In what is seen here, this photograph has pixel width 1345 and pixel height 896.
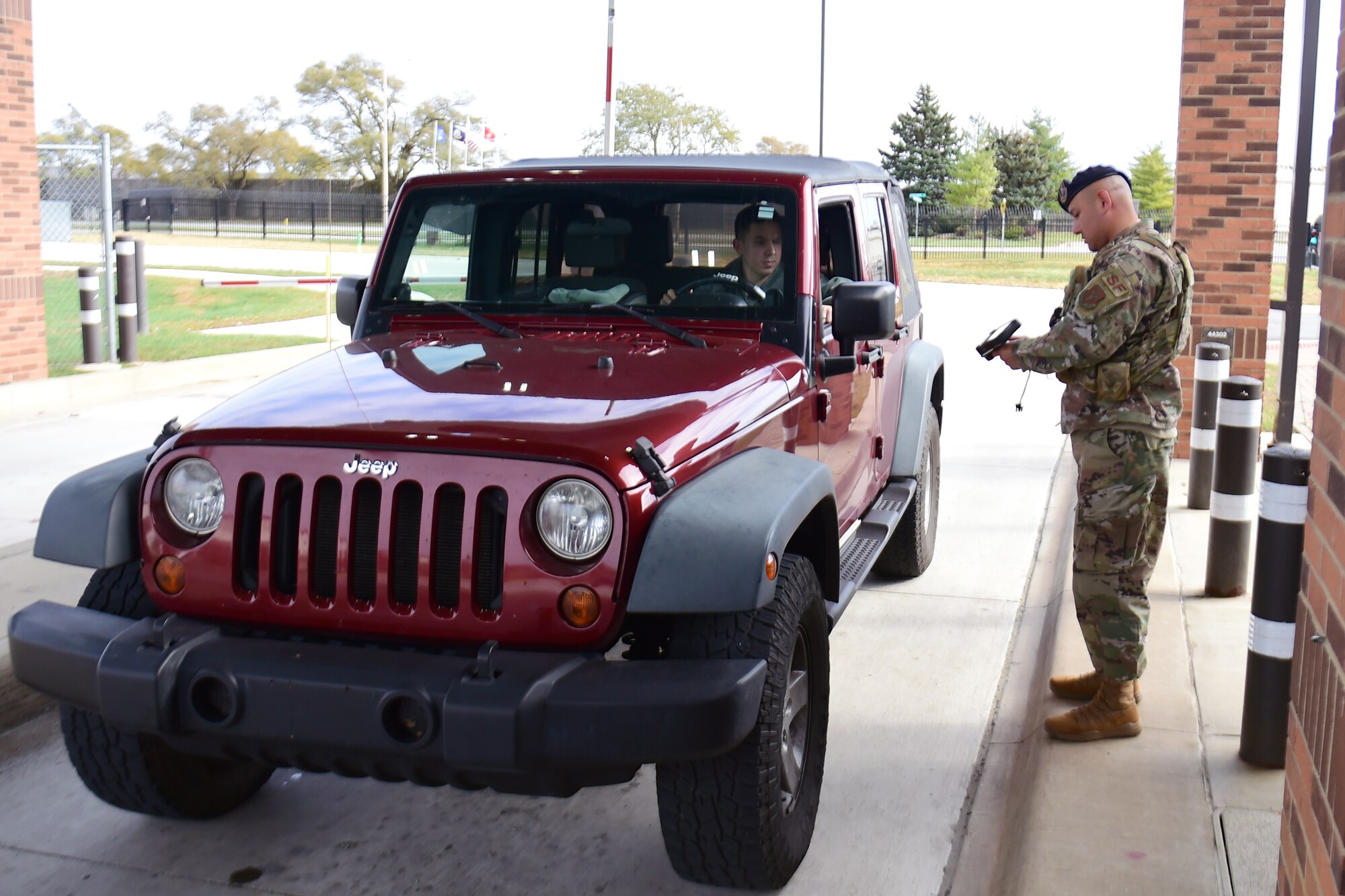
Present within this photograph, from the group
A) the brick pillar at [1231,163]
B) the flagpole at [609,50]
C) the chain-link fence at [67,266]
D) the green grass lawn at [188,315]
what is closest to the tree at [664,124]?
the chain-link fence at [67,266]

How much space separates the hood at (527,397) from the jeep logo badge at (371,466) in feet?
0.14

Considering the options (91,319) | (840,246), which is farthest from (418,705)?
(91,319)

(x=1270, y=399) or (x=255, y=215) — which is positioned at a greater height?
(x=255, y=215)

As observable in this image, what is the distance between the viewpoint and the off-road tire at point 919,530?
625 centimetres

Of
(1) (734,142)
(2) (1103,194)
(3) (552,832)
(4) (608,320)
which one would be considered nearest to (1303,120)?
(2) (1103,194)

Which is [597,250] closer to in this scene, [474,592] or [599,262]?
[599,262]

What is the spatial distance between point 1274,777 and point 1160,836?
61 cm

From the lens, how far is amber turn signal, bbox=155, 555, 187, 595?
3.28 m

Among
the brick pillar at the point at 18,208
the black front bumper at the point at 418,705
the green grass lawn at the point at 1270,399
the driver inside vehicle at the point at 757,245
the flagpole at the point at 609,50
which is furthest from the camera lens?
the flagpole at the point at 609,50

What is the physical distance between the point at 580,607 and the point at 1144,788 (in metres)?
1.93

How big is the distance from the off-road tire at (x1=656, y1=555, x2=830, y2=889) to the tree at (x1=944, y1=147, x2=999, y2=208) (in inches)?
2699

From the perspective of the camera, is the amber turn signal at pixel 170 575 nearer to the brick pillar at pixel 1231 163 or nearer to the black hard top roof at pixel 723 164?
the black hard top roof at pixel 723 164

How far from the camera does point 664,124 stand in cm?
6706

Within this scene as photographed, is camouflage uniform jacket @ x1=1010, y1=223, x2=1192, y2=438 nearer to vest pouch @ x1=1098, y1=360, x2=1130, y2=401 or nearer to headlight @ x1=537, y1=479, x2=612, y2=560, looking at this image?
vest pouch @ x1=1098, y1=360, x2=1130, y2=401
